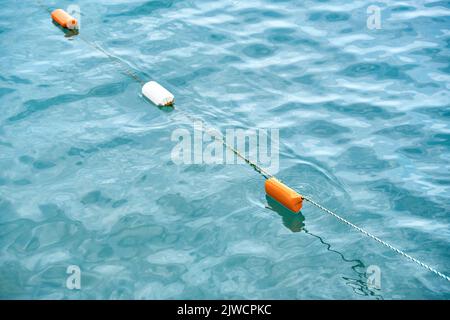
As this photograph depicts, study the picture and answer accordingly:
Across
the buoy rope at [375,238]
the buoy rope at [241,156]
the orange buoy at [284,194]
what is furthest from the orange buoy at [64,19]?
the buoy rope at [375,238]

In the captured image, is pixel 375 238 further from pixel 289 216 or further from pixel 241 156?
Result: pixel 241 156

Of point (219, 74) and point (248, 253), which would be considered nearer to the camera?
point (248, 253)

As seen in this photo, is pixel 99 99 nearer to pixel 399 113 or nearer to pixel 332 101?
pixel 332 101

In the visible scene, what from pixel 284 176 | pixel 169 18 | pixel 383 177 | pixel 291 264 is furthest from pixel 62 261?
pixel 169 18
